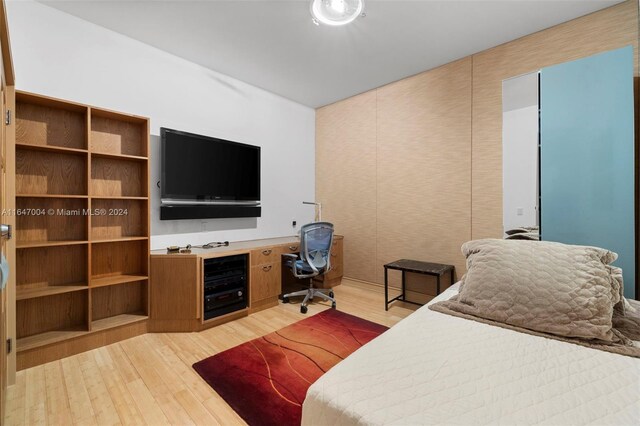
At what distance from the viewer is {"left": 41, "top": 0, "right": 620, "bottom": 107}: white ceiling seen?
2219mm

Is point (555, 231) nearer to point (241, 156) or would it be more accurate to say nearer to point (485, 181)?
point (485, 181)

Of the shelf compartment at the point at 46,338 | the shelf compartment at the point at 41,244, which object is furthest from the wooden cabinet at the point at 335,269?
the shelf compartment at the point at 41,244

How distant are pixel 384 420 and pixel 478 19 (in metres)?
3.06

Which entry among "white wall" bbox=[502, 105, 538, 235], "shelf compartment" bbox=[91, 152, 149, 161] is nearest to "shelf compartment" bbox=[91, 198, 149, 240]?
"shelf compartment" bbox=[91, 152, 149, 161]

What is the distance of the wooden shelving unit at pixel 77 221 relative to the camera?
2076 mm

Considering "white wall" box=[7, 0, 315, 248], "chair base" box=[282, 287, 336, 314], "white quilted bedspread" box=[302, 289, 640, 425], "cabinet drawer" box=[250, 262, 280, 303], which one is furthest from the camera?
"chair base" box=[282, 287, 336, 314]

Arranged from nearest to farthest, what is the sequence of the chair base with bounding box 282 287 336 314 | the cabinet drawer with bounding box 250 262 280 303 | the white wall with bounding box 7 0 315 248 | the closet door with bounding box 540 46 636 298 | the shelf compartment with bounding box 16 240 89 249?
the shelf compartment with bounding box 16 240 89 249 < the closet door with bounding box 540 46 636 298 < the white wall with bounding box 7 0 315 248 < the cabinet drawer with bounding box 250 262 280 303 < the chair base with bounding box 282 287 336 314

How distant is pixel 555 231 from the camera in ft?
7.39

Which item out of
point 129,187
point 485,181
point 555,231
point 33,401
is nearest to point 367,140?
point 485,181

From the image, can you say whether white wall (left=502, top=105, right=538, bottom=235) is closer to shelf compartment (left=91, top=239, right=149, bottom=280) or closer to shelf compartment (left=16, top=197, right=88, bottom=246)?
shelf compartment (left=91, top=239, right=149, bottom=280)

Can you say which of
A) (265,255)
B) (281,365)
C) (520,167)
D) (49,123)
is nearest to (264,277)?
(265,255)

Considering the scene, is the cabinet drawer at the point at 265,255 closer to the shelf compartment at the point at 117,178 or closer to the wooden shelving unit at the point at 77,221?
the wooden shelving unit at the point at 77,221

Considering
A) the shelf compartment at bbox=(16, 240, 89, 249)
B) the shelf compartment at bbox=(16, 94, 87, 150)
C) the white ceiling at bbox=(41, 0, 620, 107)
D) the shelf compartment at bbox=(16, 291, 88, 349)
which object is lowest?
the shelf compartment at bbox=(16, 291, 88, 349)

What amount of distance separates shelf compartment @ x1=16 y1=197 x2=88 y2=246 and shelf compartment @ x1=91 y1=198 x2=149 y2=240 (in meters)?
0.10
